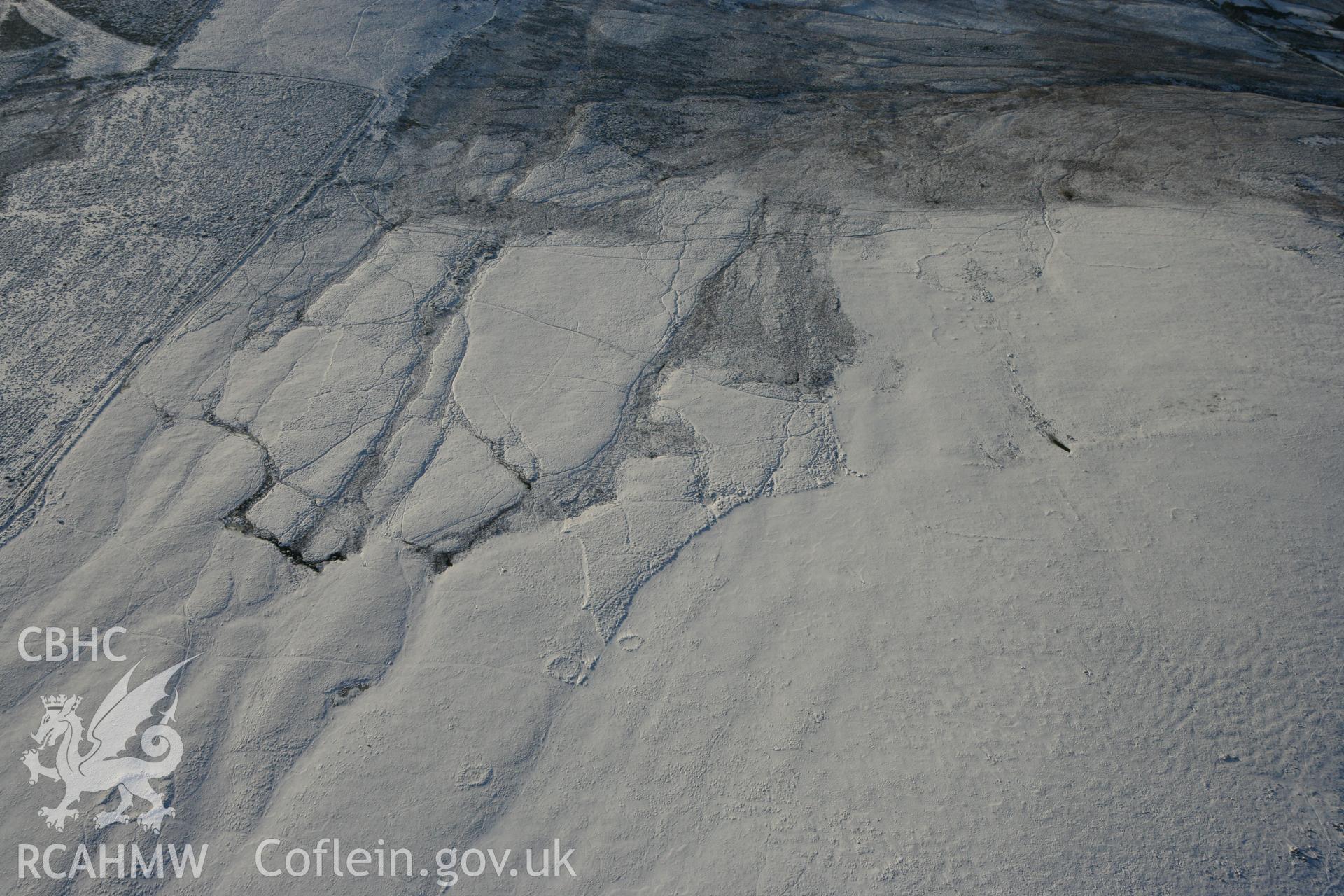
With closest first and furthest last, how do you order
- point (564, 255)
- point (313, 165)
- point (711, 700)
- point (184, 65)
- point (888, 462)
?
point (711, 700) < point (888, 462) < point (564, 255) < point (313, 165) < point (184, 65)

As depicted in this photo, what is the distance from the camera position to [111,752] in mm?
2574

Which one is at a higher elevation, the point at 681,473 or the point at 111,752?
the point at 681,473

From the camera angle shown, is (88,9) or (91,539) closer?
(91,539)

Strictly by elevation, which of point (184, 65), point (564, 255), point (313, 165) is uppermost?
point (184, 65)

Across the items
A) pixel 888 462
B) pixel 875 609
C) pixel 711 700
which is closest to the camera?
pixel 711 700

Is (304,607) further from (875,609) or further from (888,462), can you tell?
(888,462)

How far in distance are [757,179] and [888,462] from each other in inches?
94.1

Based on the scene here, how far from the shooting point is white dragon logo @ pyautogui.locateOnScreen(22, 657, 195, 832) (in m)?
2.50

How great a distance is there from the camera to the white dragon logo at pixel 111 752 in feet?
8.20

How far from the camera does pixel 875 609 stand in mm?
2988

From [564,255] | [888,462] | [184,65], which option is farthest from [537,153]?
[888,462]

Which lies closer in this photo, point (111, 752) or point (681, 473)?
point (111, 752)

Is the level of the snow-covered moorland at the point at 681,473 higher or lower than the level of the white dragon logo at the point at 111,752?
higher

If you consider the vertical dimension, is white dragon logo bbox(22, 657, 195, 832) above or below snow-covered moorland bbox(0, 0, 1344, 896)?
below
